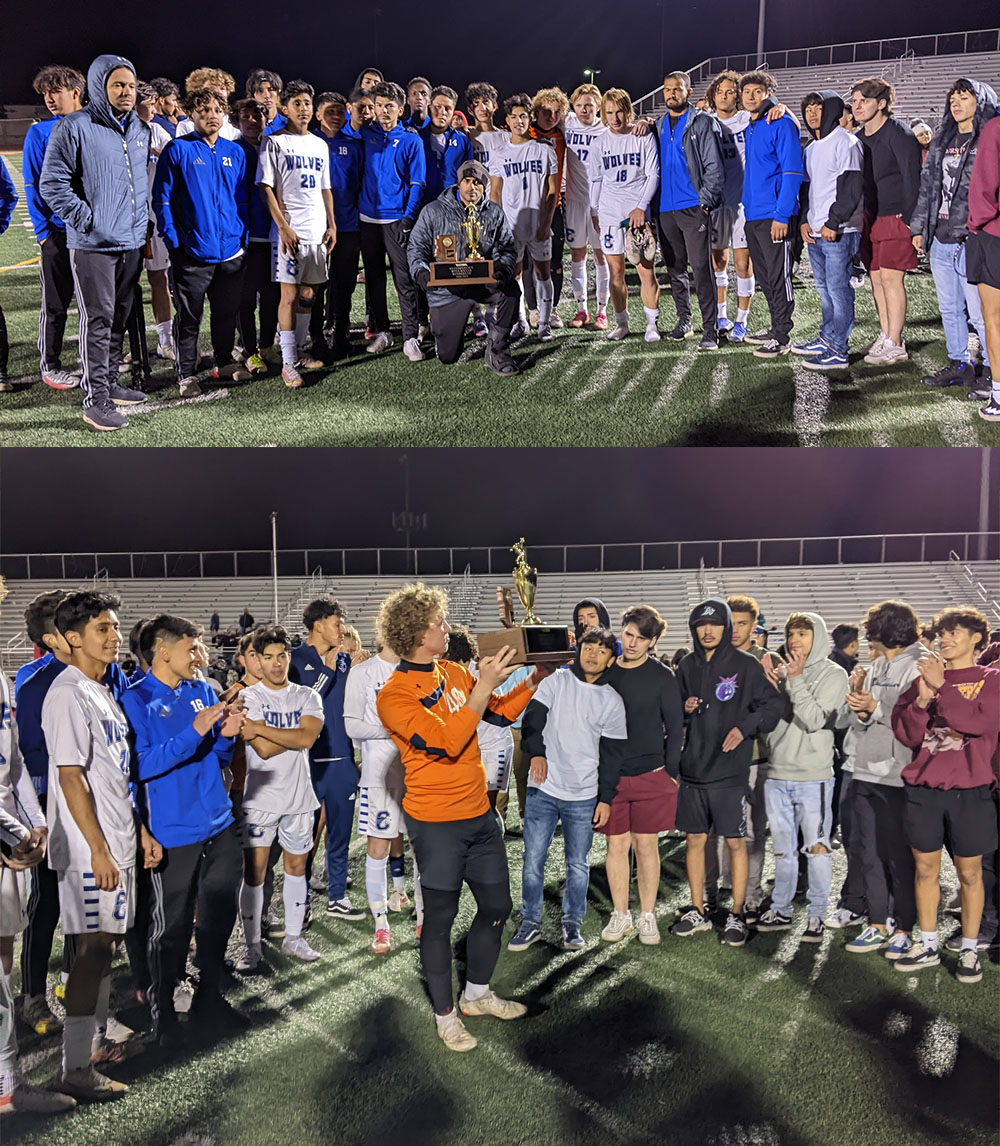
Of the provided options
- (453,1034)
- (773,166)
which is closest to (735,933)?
(453,1034)

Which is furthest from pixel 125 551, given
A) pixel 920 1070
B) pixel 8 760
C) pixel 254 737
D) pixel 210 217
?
pixel 920 1070

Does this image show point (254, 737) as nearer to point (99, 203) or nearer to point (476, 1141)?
point (476, 1141)

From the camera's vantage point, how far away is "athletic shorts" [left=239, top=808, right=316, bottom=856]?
3.54m

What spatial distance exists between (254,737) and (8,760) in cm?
81

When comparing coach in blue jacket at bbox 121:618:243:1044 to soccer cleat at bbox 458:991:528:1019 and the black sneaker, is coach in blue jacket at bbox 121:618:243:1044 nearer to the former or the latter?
soccer cleat at bbox 458:991:528:1019

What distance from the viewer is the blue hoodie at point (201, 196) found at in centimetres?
433

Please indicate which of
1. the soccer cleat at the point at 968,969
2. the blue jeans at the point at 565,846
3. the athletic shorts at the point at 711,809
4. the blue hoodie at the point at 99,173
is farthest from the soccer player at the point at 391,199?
the soccer cleat at the point at 968,969

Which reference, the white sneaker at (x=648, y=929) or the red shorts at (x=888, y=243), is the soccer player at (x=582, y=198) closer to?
the red shorts at (x=888, y=243)

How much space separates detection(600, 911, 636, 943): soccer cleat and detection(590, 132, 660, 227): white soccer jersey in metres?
3.11

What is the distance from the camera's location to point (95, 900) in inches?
117

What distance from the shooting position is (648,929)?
3811 mm

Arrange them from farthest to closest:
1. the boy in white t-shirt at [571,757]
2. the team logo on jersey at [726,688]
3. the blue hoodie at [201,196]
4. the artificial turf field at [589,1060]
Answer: the blue hoodie at [201,196] → the team logo on jersey at [726,688] → the boy in white t-shirt at [571,757] → the artificial turf field at [589,1060]

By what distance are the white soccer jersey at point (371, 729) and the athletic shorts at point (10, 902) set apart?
124 cm

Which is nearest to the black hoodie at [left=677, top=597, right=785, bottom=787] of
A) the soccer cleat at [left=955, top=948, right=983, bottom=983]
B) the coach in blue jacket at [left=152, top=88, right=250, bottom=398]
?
the soccer cleat at [left=955, top=948, right=983, bottom=983]
